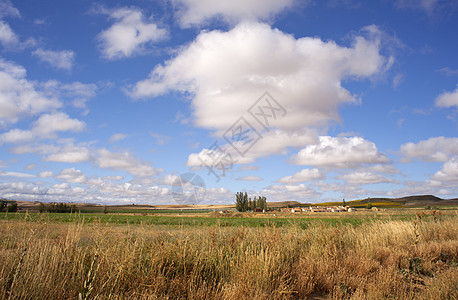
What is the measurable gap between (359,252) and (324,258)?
2031 mm

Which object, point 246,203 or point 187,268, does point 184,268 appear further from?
point 246,203

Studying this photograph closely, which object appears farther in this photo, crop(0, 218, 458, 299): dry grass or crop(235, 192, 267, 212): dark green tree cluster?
crop(235, 192, 267, 212): dark green tree cluster

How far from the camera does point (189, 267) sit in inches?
291

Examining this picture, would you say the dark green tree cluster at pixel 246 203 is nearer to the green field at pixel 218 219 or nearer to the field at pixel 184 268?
the green field at pixel 218 219

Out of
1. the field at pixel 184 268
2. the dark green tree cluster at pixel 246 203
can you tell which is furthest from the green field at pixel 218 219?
the dark green tree cluster at pixel 246 203

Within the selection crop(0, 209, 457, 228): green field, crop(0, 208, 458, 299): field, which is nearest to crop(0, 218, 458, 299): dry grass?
crop(0, 208, 458, 299): field

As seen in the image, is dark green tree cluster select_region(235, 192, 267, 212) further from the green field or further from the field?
the field

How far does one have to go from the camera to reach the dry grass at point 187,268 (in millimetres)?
5465

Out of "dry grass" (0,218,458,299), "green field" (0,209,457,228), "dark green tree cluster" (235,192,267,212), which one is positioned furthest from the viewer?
"dark green tree cluster" (235,192,267,212)

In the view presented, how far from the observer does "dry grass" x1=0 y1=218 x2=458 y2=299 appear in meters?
5.46

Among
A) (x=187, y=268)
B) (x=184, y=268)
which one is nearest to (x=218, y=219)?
(x=187, y=268)

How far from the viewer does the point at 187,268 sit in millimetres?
7363

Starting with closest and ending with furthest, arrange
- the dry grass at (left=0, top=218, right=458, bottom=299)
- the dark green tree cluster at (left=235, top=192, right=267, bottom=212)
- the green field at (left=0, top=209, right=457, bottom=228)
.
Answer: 1. the dry grass at (left=0, top=218, right=458, bottom=299)
2. the green field at (left=0, top=209, right=457, bottom=228)
3. the dark green tree cluster at (left=235, top=192, right=267, bottom=212)

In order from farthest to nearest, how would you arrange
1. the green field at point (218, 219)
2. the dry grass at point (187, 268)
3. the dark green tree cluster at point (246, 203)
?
the dark green tree cluster at point (246, 203)
the green field at point (218, 219)
the dry grass at point (187, 268)
